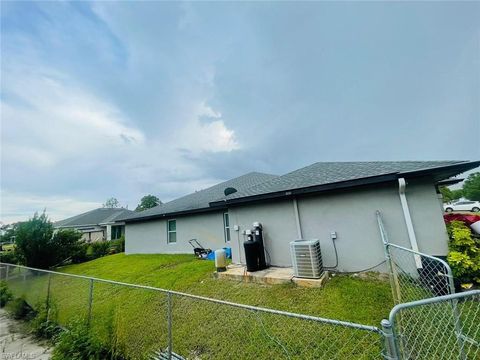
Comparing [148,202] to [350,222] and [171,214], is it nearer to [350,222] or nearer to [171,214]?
[171,214]

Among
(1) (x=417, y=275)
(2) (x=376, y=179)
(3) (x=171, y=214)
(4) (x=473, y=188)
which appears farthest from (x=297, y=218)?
(4) (x=473, y=188)

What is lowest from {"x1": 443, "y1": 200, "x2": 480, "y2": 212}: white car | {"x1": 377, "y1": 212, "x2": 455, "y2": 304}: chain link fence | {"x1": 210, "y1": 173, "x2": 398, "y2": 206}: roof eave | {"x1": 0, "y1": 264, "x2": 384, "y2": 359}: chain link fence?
{"x1": 0, "y1": 264, "x2": 384, "y2": 359}: chain link fence

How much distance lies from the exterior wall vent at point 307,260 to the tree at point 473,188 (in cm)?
→ 5660

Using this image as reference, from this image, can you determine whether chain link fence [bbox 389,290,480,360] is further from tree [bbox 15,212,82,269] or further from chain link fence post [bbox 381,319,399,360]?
tree [bbox 15,212,82,269]

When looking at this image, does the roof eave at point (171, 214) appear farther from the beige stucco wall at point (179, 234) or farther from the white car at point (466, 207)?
the white car at point (466, 207)

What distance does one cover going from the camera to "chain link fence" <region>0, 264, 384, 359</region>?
2.75m

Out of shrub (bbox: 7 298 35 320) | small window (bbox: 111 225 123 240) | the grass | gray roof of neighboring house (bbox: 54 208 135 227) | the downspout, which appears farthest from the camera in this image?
gray roof of neighboring house (bbox: 54 208 135 227)

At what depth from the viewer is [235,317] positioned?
3904 millimetres

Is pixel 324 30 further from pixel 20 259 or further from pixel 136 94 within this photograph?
pixel 20 259

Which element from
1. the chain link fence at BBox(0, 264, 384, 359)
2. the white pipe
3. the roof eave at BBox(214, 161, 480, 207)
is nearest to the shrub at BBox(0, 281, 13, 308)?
the chain link fence at BBox(0, 264, 384, 359)

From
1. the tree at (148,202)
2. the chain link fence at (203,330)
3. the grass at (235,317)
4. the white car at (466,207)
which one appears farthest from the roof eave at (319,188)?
the tree at (148,202)

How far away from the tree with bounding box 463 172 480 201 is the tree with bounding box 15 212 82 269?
64275 mm

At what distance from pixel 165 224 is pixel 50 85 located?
330 inches

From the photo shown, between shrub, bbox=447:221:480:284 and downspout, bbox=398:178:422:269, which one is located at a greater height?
downspout, bbox=398:178:422:269
